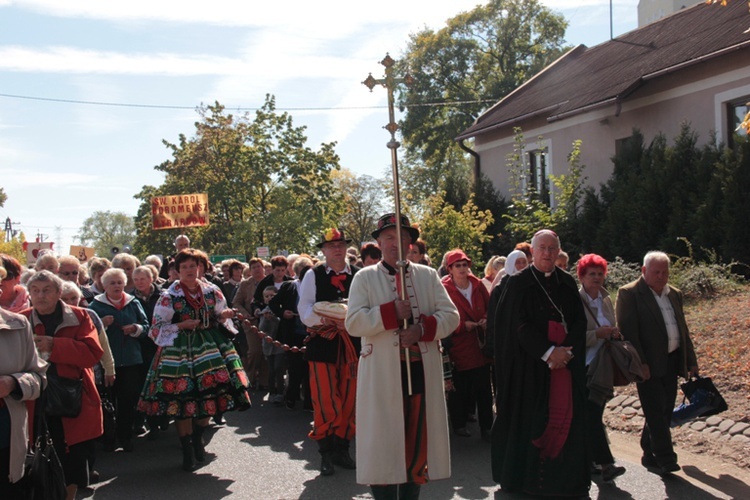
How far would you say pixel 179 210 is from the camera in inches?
1164

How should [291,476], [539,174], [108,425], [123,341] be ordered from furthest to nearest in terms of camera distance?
[539,174] < [123,341] < [108,425] < [291,476]

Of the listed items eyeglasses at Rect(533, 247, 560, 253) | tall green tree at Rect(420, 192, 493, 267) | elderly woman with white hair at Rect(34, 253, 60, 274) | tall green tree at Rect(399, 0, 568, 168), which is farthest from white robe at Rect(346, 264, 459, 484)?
tall green tree at Rect(399, 0, 568, 168)

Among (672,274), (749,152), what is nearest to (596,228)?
(749,152)

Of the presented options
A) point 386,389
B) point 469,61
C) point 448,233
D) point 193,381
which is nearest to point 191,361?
point 193,381

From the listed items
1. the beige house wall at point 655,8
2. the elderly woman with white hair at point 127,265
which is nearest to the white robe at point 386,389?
the elderly woman with white hair at point 127,265

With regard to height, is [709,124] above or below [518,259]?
above

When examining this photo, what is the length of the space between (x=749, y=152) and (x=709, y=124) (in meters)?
2.97

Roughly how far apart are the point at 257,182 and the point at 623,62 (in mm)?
17424

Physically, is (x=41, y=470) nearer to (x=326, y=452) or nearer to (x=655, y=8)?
(x=326, y=452)

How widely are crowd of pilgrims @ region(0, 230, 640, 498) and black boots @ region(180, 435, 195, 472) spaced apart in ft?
0.03

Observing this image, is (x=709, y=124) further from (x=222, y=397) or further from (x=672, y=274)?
(x=222, y=397)

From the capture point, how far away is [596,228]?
65.8 ft

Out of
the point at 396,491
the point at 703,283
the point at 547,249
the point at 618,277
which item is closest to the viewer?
the point at 396,491

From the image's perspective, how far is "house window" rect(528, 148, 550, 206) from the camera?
77.0ft
